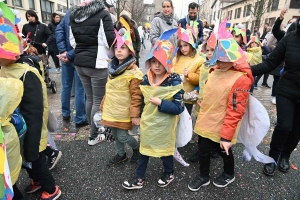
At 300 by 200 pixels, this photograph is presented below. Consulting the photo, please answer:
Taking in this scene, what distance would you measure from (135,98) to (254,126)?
1258 millimetres

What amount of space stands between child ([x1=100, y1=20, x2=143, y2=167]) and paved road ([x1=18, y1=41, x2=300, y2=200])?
48 centimetres

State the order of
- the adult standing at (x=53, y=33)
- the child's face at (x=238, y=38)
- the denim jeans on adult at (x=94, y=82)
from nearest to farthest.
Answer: the denim jeans on adult at (x=94, y=82) → the child's face at (x=238, y=38) → the adult standing at (x=53, y=33)

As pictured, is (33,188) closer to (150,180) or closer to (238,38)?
(150,180)

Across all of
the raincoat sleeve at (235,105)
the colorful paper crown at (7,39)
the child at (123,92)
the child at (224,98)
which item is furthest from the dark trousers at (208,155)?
the colorful paper crown at (7,39)

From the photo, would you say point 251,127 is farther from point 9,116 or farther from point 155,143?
point 9,116

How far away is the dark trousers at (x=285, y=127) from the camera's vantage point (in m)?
2.44

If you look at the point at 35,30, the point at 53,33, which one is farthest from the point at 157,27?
the point at 53,33

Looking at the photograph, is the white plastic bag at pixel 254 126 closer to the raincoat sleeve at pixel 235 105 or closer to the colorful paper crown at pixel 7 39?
the raincoat sleeve at pixel 235 105

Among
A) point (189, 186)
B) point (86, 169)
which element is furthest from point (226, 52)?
point (86, 169)

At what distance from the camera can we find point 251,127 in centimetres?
227

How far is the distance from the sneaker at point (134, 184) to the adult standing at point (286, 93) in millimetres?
1510

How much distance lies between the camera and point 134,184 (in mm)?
2379

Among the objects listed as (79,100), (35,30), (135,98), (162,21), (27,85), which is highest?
(162,21)

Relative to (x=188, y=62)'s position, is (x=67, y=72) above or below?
below
